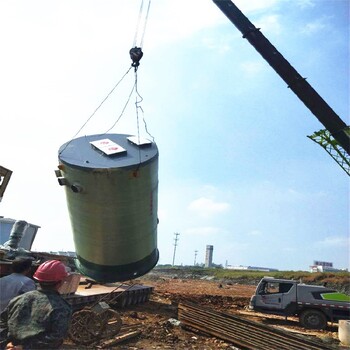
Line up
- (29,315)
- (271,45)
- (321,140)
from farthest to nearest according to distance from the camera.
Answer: (321,140)
(271,45)
(29,315)

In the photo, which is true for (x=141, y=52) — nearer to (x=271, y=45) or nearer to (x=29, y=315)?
(x=271, y=45)

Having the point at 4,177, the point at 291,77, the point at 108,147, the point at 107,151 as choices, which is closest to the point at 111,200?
the point at 107,151

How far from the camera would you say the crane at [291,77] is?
12.1 meters

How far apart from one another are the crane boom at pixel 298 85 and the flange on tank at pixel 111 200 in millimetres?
6153

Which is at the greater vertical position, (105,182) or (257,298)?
(105,182)

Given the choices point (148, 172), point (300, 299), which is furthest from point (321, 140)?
point (148, 172)

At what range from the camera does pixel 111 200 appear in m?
7.50

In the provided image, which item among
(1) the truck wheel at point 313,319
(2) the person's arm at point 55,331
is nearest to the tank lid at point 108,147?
(2) the person's arm at point 55,331

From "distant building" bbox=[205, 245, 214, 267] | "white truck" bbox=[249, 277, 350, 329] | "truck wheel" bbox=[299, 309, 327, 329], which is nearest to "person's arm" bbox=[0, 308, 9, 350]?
"white truck" bbox=[249, 277, 350, 329]

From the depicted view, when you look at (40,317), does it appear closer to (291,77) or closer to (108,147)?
(108,147)

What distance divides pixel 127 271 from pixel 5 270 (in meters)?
2.69

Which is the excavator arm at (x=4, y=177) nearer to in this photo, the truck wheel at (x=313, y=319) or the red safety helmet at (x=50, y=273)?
the red safety helmet at (x=50, y=273)

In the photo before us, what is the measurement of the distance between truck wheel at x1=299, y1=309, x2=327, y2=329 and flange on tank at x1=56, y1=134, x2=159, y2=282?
8.28m

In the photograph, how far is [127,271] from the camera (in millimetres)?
8508
